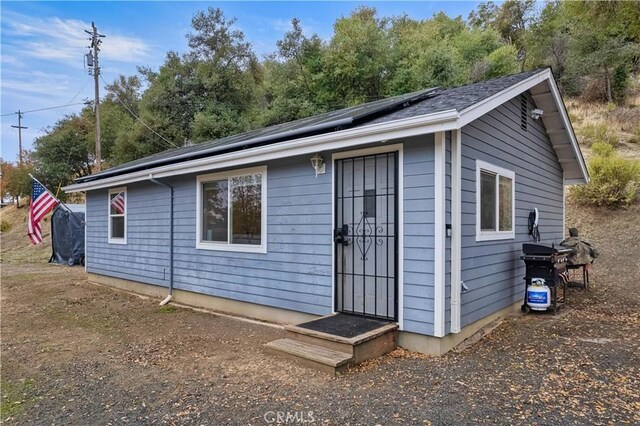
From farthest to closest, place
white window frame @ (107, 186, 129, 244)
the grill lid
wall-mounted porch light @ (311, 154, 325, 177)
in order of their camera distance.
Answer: white window frame @ (107, 186, 129, 244), the grill lid, wall-mounted porch light @ (311, 154, 325, 177)

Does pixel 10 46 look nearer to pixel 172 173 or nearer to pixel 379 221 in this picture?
pixel 172 173

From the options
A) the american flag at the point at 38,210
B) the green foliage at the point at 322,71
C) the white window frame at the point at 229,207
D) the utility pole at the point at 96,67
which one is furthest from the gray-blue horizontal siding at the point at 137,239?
the green foliage at the point at 322,71

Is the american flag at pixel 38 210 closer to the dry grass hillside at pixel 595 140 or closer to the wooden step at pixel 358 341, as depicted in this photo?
the dry grass hillside at pixel 595 140

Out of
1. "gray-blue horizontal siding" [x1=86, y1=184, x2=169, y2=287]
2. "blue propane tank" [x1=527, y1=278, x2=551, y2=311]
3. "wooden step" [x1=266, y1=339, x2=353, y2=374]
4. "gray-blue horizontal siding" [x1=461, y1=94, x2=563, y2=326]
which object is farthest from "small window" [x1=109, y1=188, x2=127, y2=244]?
"blue propane tank" [x1=527, y1=278, x2=551, y2=311]

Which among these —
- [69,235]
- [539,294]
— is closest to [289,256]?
[539,294]

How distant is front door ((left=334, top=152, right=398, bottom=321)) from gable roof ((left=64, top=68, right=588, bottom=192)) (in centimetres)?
41

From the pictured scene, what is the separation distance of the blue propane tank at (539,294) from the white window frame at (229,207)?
12.4 ft

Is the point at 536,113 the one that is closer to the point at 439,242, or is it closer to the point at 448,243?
the point at 448,243

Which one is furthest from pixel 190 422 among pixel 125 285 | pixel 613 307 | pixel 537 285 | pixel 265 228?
pixel 125 285

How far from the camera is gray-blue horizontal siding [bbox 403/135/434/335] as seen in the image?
3918 millimetres

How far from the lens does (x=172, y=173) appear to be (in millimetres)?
6742

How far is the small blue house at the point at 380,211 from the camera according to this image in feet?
13.1

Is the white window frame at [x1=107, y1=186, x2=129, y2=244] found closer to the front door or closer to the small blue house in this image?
the small blue house

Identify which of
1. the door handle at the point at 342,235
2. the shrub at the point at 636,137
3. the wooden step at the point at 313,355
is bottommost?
the wooden step at the point at 313,355
